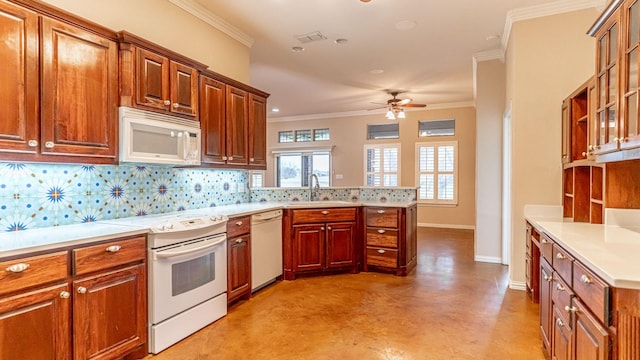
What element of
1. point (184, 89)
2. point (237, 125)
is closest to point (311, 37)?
point (237, 125)

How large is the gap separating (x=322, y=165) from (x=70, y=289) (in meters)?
8.05

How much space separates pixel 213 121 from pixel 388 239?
8.42ft

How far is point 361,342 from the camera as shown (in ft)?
8.69

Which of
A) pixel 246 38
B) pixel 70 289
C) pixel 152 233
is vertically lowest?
pixel 70 289

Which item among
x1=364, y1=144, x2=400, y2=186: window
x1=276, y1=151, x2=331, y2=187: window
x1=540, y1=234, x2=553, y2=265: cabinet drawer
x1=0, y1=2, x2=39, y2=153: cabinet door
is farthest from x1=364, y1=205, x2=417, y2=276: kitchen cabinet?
x1=276, y1=151, x2=331, y2=187: window

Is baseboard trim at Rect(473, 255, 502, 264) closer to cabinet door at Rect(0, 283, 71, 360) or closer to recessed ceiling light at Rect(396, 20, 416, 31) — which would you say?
recessed ceiling light at Rect(396, 20, 416, 31)

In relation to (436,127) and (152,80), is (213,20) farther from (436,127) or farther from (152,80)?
(436,127)

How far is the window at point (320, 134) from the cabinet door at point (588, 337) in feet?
27.3

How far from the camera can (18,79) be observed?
1.97 metres

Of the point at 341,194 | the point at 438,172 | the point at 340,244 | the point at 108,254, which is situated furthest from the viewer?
the point at 438,172

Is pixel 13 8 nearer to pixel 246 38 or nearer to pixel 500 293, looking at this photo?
pixel 246 38

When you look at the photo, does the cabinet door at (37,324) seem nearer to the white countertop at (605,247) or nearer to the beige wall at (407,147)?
the white countertop at (605,247)

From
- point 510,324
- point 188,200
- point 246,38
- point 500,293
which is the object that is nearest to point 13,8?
point 188,200

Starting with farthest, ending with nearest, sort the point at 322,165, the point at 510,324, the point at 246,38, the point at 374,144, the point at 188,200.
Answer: the point at 322,165 → the point at 374,144 → the point at 246,38 → the point at 188,200 → the point at 510,324
